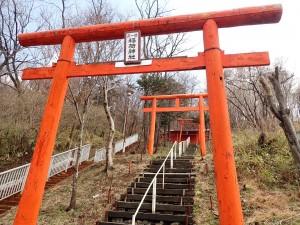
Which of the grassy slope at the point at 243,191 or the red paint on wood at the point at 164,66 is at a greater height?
the red paint on wood at the point at 164,66

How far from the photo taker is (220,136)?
11.3ft

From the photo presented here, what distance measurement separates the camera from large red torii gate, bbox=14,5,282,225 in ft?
10.9

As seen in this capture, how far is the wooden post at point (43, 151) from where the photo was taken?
141 inches

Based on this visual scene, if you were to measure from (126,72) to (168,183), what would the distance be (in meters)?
5.74

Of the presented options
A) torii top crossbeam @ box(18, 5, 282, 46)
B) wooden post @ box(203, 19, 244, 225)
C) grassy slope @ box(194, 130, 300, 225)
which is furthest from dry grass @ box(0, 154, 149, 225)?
torii top crossbeam @ box(18, 5, 282, 46)

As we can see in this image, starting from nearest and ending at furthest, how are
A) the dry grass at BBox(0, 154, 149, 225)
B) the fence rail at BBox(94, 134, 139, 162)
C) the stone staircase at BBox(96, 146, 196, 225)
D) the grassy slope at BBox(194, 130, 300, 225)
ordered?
the grassy slope at BBox(194, 130, 300, 225)
the stone staircase at BBox(96, 146, 196, 225)
the dry grass at BBox(0, 154, 149, 225)
the fence rail at BBox(94, 134, 139, 162)

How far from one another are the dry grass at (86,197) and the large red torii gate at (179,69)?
12.0 feet

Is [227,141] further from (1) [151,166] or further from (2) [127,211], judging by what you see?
(1) [151,166]

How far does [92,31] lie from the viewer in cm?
465

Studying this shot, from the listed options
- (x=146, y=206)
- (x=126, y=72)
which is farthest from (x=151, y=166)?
(x=126, y=72)

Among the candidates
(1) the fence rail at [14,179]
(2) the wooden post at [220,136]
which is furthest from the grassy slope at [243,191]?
(2) the wooden post at [220,136]

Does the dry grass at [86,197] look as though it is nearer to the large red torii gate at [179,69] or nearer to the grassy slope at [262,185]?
the grassy slope at [262,185]

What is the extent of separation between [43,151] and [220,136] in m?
2.89

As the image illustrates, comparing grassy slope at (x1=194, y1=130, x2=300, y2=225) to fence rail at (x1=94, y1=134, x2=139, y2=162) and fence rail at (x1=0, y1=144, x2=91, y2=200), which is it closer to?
fence rail at (x1=0, y1=144, x2=91, y2=200)
